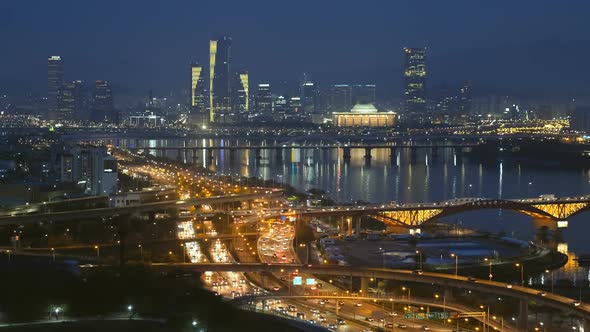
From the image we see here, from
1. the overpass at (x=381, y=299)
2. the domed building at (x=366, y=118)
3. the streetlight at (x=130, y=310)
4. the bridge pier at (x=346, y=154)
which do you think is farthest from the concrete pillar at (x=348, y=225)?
the domed building at (x=366, y=118)

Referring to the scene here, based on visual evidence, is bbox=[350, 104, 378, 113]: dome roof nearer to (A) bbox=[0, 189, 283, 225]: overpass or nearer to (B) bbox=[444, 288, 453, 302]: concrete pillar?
(A) bbox=[0, 189, 283, 225]: overpass

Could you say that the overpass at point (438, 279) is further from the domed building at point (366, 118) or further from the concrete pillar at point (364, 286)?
the domed building at point (366, 118)

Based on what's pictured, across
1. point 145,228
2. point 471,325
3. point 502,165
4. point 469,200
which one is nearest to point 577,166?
point 502,165

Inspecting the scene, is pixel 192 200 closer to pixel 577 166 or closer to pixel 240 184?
pixel 240 184

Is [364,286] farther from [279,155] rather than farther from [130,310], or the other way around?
[279,155]

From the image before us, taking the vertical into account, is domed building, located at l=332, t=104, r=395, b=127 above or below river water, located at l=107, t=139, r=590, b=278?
above

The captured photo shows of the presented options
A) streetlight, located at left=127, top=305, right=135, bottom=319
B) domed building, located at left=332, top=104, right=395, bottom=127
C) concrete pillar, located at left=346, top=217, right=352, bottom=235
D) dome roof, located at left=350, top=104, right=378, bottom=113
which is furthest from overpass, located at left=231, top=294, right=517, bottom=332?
dome roof, located at left=350, top=104, right=378, bottom=113

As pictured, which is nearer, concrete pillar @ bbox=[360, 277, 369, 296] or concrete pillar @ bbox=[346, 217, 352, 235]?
concrete pillar @ bbox=[360, 277, 369, 296]

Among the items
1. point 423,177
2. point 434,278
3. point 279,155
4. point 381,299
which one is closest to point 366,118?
point 279,155
